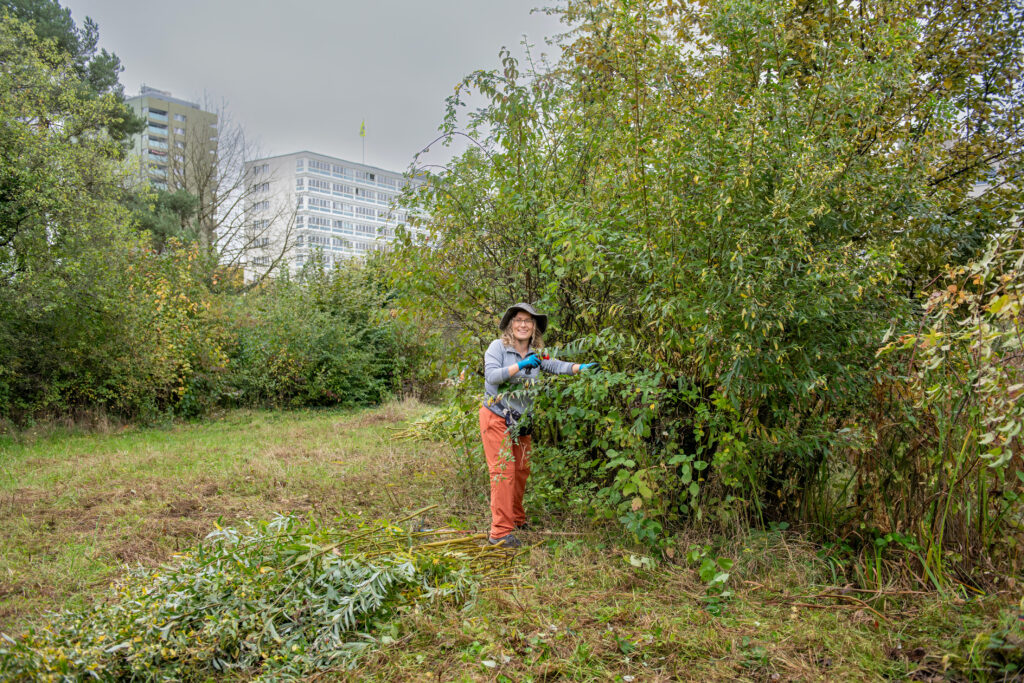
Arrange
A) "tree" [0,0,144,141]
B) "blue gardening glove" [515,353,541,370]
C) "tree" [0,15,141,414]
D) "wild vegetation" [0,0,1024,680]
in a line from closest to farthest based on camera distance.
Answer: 1. "wild vegetation" [0,0,1024,680]
2. "blue gardening glove" [515,353,541,370]
3. "tree" [0,15,141,414]
4. "tree" [0,0,144,141]

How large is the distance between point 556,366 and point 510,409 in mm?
542

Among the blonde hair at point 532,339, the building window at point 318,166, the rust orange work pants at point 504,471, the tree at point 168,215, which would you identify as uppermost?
the building window at point 318,166

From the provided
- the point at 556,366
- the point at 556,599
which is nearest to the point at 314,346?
the point at 556,366

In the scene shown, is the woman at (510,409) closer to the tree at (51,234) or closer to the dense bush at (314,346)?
the tree at (51,234)

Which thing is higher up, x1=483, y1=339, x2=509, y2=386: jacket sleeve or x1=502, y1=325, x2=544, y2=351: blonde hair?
x1=502, y1=325, x2=544, y2=351: blonde hair

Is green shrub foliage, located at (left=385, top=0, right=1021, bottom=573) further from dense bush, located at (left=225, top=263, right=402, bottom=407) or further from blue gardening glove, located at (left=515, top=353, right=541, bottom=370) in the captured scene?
dense bush, located at (left=225, top=263, right=402, bottom=407)

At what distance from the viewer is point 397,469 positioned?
298 inches

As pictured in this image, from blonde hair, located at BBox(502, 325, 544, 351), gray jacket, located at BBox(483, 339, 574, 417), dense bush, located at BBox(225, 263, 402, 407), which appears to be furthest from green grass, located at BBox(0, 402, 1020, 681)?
dense bush, located at BBox(225, 263, 402, 407)

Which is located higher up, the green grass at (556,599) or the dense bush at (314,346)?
the dense bush at (314,346)

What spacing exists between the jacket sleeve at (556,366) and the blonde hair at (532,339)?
40cm

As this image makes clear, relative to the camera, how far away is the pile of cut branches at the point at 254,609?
299 centimetres

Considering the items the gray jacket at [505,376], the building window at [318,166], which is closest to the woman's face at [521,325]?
the gray jacket at [505,376]

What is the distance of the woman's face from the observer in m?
4.88

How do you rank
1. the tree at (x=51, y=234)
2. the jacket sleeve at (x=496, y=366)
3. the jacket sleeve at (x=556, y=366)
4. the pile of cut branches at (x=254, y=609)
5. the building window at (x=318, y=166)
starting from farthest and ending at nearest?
1. the building window at (x=318, y=166)
2. the tree at (x=51, y=234)
3. the jacket sleeve at (x=496, y=366)
4. the jacket sleeve at (x=556, y=366)
5. the pile of cut branches at (x=254, y=609)
